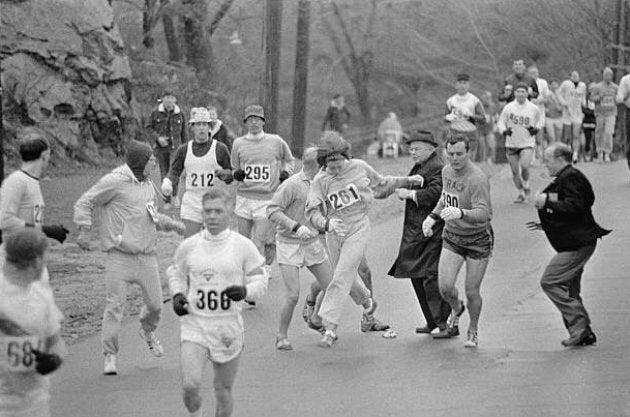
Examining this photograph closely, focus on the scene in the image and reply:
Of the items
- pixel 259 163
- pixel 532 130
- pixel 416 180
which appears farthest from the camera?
pixel 532 130

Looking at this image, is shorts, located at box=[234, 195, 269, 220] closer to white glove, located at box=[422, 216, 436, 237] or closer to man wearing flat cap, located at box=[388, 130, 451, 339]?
man wearing flat cap, located at box=[388, 130, 451, 339]

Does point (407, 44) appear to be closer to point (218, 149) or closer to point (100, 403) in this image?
point (218, 149)

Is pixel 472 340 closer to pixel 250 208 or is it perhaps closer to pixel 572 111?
pixel 250 208

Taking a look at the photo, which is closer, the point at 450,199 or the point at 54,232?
the point at 54,232

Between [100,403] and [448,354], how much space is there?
10.4ft

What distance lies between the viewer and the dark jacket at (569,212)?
12.2 meters

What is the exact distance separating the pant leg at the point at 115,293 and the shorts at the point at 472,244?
280 centimetres

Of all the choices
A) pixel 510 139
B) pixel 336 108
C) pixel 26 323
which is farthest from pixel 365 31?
pixel 26 323

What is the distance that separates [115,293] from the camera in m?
11.7

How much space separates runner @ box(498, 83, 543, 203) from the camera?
70.8ft

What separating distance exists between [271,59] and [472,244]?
34.0 ft

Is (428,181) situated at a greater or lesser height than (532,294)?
greater

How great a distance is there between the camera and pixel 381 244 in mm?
19625

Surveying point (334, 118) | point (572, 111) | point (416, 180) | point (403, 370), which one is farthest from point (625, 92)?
point (334, 118)
